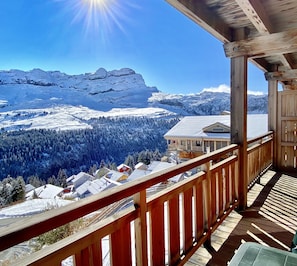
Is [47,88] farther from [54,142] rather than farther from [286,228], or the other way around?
[286,228]

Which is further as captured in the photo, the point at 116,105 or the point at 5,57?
the point at 116,105

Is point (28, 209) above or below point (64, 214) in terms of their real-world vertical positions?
below

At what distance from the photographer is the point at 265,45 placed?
2.73 m

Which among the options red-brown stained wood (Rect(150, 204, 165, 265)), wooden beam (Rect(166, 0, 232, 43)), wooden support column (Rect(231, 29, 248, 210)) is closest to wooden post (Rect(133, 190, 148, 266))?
red-brown stained wood (Rect(150, 204, 165, 265))

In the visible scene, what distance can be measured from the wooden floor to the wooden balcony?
3cm

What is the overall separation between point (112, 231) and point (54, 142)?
24215 mm

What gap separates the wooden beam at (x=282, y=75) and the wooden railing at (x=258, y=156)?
1.16 metres

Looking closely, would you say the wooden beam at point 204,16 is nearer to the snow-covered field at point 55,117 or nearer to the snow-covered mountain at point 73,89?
the snow-covered field at point 55,117

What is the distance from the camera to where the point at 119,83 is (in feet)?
206

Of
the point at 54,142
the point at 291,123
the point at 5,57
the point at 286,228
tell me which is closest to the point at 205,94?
the point at 54,142

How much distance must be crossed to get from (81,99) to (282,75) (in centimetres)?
4793

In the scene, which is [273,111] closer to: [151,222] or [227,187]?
[227,187]

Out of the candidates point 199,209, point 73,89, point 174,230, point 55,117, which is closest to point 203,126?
point 199,209

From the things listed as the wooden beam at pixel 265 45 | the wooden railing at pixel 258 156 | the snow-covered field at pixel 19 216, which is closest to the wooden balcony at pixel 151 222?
the snow-covered field at pixel 19 216
